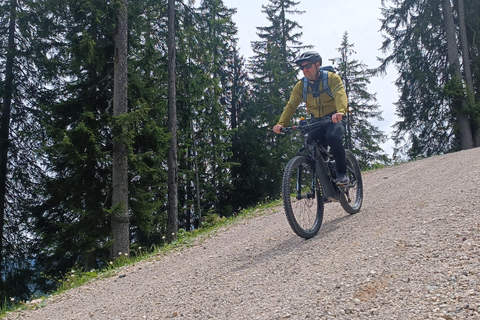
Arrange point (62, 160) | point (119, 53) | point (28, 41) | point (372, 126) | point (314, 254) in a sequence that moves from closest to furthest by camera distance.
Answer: point (314, 254) → point (119, 53) → point (62, 160) → point (28, 41) → point (372, 126)

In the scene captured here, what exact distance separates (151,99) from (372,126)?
2236 cm

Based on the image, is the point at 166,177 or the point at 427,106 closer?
the point at 166,177

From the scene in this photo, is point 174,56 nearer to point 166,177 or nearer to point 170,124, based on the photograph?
point 170,124

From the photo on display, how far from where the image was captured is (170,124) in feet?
47.8

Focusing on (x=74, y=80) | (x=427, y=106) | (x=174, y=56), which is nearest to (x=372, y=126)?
(x=427, y=106)

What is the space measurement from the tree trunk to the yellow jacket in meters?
14.6

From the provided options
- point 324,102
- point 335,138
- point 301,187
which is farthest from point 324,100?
point 301,187

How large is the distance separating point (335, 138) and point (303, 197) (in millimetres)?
945

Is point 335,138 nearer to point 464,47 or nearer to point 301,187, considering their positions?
point 301,187

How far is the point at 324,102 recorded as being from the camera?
542 centimetres

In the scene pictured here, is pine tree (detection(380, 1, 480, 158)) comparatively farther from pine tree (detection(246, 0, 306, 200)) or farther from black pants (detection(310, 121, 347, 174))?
black pants (detection(310, 121, 347, 174))

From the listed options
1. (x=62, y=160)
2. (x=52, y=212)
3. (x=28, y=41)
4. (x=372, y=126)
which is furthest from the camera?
(x=372, y=126)

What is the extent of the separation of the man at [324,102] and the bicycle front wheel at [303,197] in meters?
0.44

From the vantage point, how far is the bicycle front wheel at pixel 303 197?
15.7 feet
